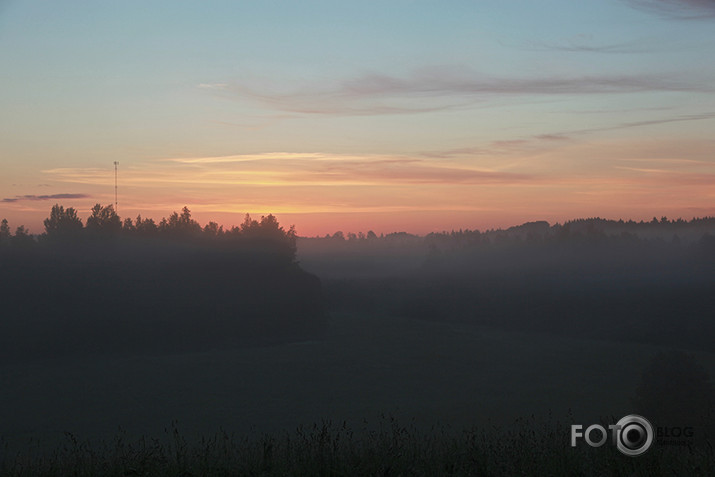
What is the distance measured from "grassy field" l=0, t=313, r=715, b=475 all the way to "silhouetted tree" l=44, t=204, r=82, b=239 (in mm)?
31903

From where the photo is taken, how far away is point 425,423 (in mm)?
45031

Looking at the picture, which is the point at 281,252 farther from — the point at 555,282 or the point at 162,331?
the point at 555,282

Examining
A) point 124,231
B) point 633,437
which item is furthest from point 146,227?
point 633,437

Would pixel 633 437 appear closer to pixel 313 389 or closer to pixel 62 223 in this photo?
pixel 313 389

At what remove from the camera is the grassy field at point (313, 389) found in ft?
158

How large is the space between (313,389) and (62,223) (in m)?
59.9

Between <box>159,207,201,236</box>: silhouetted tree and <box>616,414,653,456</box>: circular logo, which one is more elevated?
<box>159,207,201,236</box>: silhouetted tree

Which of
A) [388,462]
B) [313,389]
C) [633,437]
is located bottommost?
[313,389]

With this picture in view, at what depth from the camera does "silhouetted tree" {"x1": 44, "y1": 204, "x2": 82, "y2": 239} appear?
9500 cm

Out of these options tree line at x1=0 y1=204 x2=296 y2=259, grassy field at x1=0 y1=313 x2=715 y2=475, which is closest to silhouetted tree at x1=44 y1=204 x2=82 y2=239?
tree line at x1=0 y1=204 x2=296 y2=259

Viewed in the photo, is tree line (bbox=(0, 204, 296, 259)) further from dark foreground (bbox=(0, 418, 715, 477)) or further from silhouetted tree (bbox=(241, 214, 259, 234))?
dark foreground (bbox=(0, 418, 715, 477))

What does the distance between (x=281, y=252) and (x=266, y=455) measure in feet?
281

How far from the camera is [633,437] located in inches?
411

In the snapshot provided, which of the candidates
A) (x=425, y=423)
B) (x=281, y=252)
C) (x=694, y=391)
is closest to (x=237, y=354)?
(x=281, y=252)
